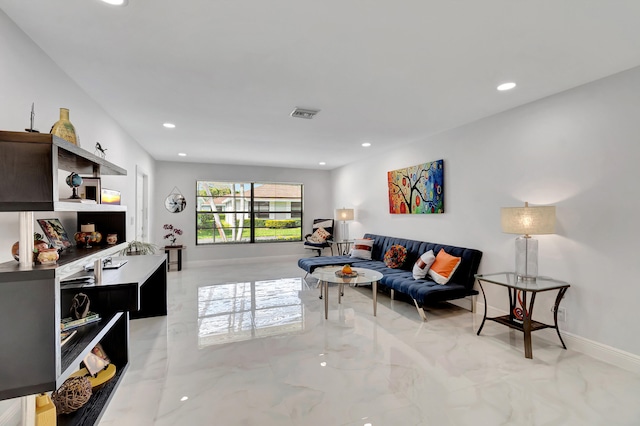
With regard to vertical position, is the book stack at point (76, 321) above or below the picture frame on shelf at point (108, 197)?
below

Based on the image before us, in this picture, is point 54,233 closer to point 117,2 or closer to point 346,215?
point 117,2

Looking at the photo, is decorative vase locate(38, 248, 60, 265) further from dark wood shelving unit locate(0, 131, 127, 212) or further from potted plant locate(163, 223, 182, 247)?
potted plant locate(163, 223, 182, 247)

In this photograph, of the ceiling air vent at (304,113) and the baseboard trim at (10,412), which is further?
the ceiling air vent at (304,113)

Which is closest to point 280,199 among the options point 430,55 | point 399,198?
point 399,198

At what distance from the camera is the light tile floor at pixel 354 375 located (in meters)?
1.92

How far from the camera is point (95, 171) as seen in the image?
2.26 metres

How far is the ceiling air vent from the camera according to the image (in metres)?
3.40

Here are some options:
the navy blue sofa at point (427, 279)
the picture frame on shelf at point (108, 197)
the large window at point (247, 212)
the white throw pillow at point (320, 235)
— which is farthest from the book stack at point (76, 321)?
the white throw pillow at point (320, 235)

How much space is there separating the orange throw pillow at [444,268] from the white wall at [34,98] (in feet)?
12.4

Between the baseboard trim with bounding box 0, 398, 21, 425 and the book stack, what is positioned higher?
the book stack

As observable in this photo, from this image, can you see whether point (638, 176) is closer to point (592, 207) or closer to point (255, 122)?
point (592, 207)

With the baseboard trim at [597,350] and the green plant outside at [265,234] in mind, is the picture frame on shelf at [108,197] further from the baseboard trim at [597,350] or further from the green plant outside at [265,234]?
the baseboard trim at [597,350]

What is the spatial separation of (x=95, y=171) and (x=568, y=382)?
12.8ft

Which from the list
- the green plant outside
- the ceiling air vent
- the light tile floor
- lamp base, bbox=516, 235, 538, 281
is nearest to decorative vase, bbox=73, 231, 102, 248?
the light tile floor
